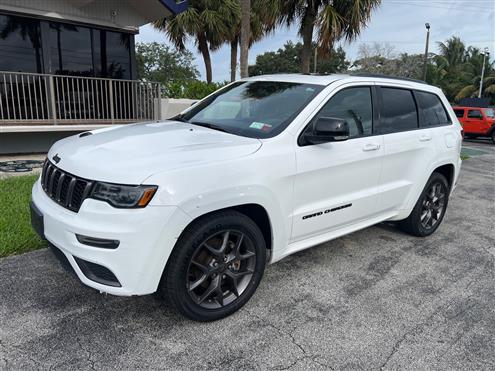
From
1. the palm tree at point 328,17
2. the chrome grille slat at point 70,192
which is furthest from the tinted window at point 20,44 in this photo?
the chrome grille slat at point 70,192

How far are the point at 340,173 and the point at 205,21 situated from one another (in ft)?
50.5

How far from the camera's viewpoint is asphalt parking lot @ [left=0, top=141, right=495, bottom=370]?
2.45m

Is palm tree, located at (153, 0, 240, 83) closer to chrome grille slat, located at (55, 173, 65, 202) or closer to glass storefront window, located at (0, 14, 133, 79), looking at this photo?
glass storefront window, located at (0, 14, 133, 79)

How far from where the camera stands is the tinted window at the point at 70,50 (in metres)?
9.31

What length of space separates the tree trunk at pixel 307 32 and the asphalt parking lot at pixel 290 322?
7.39m

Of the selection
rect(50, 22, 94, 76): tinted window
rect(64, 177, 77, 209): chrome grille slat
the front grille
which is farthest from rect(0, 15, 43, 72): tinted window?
rect(64, 177, 77, 209): chrome grille slat

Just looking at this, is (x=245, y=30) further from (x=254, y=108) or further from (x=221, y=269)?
(x=221, y=269)

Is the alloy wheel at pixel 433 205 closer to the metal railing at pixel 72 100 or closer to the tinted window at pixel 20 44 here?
the metal railing at pixel 72 100

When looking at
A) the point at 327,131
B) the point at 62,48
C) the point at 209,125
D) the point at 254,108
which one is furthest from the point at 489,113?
the point at 209,125

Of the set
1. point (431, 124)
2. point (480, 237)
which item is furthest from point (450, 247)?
point (431, 124)

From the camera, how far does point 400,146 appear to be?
3.98 m

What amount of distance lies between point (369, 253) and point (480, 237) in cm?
174

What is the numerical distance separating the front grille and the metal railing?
20.1ft

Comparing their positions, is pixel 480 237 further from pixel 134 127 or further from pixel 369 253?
pixel 134 127
